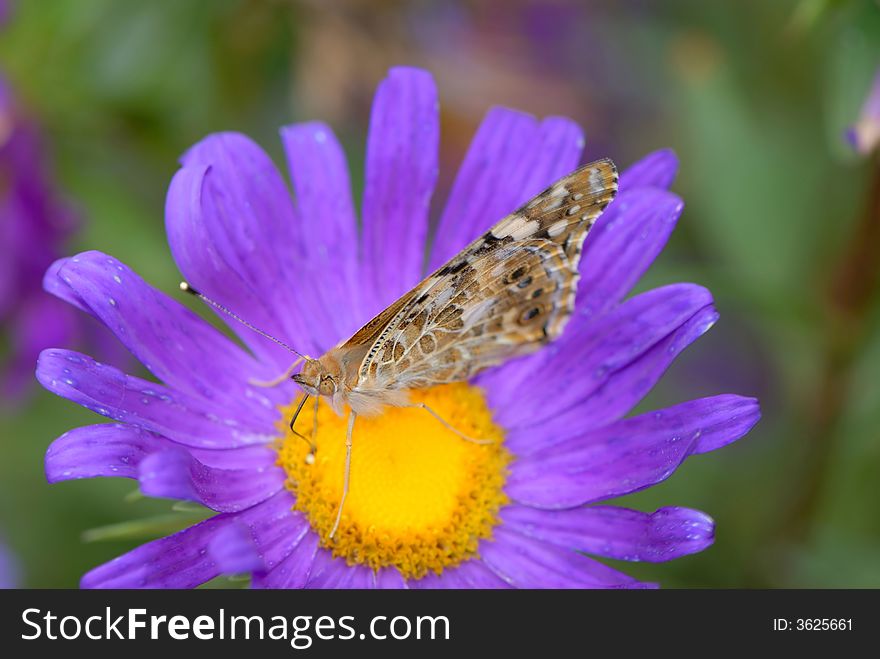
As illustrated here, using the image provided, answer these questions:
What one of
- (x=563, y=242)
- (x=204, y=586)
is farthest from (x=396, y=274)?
(x=204, y=586)

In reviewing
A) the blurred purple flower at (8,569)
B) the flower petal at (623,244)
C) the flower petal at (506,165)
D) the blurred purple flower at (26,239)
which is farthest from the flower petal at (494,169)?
the blurred purple flower at (8,569)

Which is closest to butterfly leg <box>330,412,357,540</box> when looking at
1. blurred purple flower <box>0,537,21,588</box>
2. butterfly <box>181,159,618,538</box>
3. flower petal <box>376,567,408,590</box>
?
butterfly <box>181,159,618,538</box>

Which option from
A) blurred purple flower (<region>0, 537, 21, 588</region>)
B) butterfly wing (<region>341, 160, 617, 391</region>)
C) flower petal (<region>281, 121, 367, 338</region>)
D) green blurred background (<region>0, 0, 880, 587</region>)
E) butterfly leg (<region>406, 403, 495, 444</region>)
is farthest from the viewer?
blurred purple flower (<region>0, 537, 21, 588</region>)

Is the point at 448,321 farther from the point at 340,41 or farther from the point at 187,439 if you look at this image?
the point at 340,41

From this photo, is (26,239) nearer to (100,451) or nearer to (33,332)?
(33,332)

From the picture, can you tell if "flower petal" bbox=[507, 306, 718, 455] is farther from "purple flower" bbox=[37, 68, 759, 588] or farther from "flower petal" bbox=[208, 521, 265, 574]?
"flower petal" bbox=[208, 521, 265, 574]

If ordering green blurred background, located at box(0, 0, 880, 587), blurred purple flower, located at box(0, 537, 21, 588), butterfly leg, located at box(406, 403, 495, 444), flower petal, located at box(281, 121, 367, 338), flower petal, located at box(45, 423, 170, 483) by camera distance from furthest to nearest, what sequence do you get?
blurred purple flower, located at box(0, 537, 21, 588), green blurred background, located at box(0, 0, 880, 587), flower petal, located at box(281, 121, 367, 338), butterfly leg, located at box(406, 403, 495, 444), flower petal, located at box(45, 423, 170, 483)

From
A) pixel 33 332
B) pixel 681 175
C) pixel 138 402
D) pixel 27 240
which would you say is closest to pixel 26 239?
pixel 27 240
